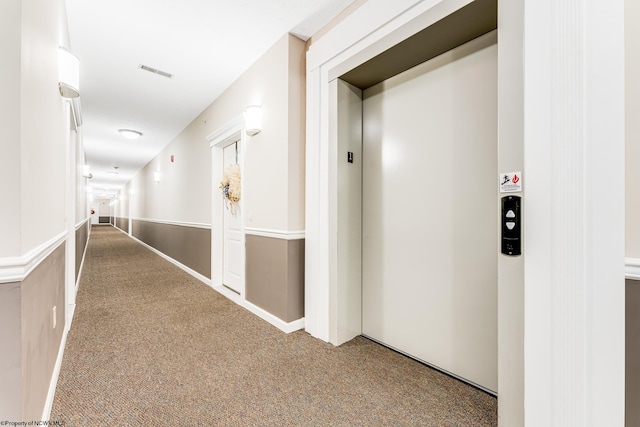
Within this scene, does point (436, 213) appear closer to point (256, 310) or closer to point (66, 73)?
point (256, 310)

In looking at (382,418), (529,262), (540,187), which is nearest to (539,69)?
(540,187)

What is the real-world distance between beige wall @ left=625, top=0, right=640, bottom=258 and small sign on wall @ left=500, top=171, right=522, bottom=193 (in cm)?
32

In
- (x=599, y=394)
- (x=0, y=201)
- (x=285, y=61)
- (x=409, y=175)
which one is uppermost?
(x=285, y=61)

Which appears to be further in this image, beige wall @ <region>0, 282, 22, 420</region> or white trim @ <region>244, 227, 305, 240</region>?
white trim @ <region>244, 227, 305, 240</region>

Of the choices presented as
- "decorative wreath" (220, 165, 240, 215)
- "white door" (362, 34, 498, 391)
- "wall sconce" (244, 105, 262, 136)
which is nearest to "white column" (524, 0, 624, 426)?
"white door" (362, 34, 498, 391)

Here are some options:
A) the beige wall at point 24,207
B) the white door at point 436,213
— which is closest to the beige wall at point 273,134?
the white door at point 436,213

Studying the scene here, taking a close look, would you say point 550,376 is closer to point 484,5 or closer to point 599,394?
point 599,394

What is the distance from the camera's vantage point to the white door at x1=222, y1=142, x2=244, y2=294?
11.4 ft

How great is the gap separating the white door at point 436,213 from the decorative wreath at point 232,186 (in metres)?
1.67

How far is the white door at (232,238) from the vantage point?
3.48m

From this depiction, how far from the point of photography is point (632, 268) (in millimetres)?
1005

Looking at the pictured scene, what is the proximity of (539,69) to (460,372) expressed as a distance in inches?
65.9

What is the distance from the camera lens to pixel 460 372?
67.4 inches

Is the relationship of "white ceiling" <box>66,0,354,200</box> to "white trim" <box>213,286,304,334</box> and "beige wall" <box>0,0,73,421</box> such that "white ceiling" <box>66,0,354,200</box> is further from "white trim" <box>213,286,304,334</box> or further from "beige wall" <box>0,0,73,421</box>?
"white trim" <box>213,286,304,334</box>
